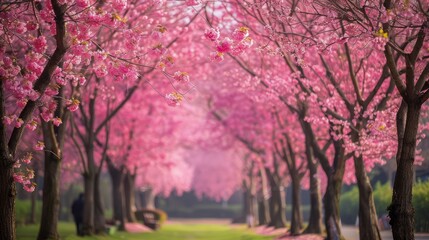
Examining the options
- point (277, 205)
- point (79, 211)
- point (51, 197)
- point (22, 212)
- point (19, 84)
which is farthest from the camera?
point (277, 205)

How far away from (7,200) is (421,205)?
13.8m

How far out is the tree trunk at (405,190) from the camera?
12391 mm

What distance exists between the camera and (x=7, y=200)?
1238cm

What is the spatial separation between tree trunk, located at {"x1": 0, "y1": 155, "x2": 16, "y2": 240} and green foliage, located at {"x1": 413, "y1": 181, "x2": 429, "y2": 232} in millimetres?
13013

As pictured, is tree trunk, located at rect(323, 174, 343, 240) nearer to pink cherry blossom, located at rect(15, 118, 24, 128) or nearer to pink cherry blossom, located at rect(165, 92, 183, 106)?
pink cherry blossom, located at rect(165, 92, 183, 106)

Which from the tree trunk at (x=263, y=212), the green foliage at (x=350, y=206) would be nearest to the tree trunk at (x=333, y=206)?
the green foliage at (x=350, y=206)

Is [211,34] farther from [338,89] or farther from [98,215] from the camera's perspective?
[98,215]

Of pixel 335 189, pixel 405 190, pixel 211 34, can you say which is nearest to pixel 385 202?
pixel 335 189

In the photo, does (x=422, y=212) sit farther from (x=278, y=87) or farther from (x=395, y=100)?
(x=278, y=87)

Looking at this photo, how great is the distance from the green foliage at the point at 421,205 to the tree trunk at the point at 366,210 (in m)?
2.29

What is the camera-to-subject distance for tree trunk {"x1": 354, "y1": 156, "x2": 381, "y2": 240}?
18219 mm

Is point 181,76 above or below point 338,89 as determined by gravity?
below

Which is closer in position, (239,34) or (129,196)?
(239,34)

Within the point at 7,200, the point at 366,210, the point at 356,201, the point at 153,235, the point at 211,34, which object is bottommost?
the point at 153,235
